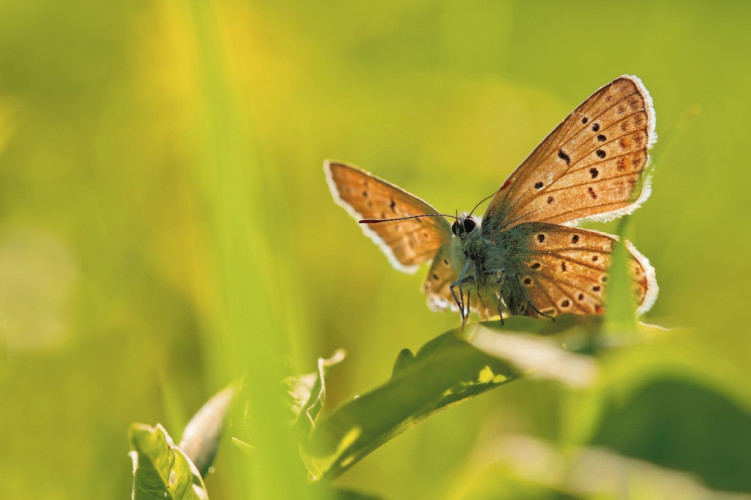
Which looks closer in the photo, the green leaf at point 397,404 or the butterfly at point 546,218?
the green leaf at point 397,404

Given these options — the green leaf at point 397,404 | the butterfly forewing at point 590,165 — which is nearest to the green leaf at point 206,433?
the green leaf at point 397,404

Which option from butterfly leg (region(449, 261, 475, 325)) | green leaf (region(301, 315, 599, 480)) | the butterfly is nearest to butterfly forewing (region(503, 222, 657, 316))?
the butterfly

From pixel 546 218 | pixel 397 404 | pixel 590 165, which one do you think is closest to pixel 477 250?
pixel 546 218

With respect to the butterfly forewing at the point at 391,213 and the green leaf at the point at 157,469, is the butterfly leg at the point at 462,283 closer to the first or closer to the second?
the butterfly forewing at the point at 391,213

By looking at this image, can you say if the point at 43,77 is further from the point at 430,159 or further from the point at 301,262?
the point at 430,159

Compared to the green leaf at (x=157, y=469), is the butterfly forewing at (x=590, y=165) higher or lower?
higher

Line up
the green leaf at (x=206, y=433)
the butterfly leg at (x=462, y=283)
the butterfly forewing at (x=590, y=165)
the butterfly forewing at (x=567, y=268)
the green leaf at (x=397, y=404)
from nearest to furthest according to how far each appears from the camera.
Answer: the green leaf at (x=397, y=404) < the green leaf at (x=206, y=433) < the butterfly forewing at (x=590, y=165) < the butterfly forewing at (x=567, y=268) < the butterfly leg at (x=462, y=283)

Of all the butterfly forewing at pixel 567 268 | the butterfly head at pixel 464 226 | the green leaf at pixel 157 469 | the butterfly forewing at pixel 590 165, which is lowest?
the butterfly forewing at pixel 567 268

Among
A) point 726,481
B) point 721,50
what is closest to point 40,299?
point 726,481
